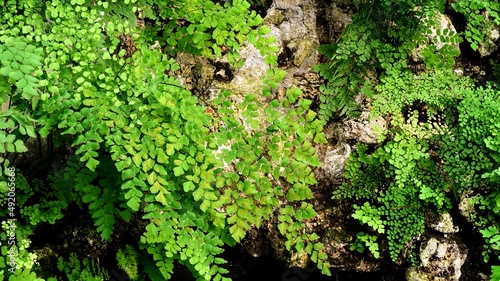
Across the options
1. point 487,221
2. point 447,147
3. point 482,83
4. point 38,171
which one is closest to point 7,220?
point 38,171

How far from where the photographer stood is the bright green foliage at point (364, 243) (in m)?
3.81

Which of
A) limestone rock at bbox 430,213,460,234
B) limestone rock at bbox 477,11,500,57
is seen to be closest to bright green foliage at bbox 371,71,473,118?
limestone rock at bbox 477,11,500,57

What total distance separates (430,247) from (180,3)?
243cm

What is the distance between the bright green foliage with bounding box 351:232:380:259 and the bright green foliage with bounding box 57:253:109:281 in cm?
180

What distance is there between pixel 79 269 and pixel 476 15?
3378 mm

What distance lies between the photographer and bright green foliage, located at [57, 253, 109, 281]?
3350 mm

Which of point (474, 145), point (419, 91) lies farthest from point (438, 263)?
point (419, 91)

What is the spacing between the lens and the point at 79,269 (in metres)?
3.39

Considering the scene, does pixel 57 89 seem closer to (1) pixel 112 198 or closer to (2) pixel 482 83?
(1) pixel 112 198

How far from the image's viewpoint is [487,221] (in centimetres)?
373

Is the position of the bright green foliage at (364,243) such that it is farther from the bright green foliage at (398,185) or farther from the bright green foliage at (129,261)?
the bright green foliage at (129,261)

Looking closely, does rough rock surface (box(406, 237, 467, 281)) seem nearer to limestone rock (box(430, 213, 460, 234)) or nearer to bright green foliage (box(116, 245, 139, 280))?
limestone rock (box(430, 213, 460, 234))

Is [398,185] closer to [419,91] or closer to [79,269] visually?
[419,91]

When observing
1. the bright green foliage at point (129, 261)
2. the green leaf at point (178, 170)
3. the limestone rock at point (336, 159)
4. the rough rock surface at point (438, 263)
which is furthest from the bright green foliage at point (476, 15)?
the bright green foliage at point (129, 261)
